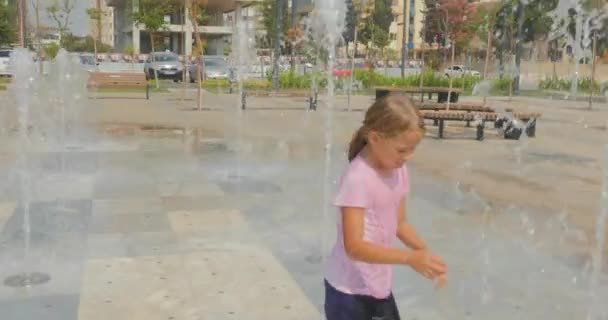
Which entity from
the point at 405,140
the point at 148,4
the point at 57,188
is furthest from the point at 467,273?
the point at 148,4

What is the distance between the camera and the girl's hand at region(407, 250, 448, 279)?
2.14 meters

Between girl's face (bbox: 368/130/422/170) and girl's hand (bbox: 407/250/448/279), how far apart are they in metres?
0.30

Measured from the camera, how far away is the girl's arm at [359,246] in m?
2.22

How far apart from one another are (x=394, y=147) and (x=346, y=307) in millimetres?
559

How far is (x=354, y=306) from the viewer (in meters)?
2.39

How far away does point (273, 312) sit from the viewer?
3.98 m

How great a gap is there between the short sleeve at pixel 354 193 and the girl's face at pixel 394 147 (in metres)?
0.09

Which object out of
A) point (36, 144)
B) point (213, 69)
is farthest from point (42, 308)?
point (213, 69)

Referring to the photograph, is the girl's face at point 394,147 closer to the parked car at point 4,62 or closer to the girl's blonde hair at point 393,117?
the girl's blonde hair at point 393,117

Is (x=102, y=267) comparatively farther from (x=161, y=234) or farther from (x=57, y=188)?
(x=57, y=188)

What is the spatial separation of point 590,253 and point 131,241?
3302mm

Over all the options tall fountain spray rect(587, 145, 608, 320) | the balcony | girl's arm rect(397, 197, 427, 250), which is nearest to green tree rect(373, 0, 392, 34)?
the balcony

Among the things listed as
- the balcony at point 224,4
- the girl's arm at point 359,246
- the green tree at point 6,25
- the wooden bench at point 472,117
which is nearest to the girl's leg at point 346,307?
the girl's arm at point 359,246

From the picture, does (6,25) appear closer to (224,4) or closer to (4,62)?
(224,4)
